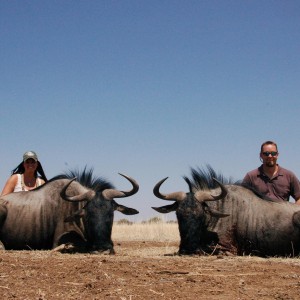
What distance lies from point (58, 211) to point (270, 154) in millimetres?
3247

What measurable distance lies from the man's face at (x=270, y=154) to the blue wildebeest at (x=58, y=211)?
195cm

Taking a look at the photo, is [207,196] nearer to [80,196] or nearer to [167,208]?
[167,208]

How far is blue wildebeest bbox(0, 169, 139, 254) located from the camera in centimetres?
816

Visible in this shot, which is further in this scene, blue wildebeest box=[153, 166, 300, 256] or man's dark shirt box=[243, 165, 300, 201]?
man's dark shirt box=[243, 165, 300, 201]

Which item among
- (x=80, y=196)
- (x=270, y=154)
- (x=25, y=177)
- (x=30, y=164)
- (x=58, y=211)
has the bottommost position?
(x=58, y=211)

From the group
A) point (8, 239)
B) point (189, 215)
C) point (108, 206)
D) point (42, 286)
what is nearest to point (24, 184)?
point (8, 239)

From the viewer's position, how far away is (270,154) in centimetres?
855

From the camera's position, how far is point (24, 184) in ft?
30.5

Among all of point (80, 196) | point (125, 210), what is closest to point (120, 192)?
point (125, 210)

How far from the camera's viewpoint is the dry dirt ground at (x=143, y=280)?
4.36 m

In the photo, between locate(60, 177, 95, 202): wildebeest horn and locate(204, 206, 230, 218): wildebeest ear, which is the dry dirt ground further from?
locate(60, 177, 95, 202): wildebeest horn

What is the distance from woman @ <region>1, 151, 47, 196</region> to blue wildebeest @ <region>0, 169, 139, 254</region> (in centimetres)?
33

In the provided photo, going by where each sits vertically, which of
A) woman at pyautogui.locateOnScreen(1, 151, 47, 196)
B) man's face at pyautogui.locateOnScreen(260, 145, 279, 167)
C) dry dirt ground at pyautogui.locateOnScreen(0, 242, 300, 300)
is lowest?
dry dirt ground at pyautogui.locateOnScreen(0, 242, 300, 300)

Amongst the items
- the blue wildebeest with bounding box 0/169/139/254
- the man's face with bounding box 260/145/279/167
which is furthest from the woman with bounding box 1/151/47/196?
the man's face with bounding box 260/145/279/167
